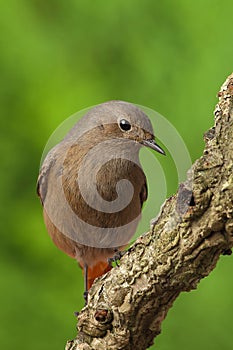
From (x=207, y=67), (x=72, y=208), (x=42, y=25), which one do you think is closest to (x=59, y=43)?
(x=42, y=25)

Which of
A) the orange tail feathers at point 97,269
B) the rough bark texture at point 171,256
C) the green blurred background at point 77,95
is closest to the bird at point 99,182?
the orange tail feathers at point 97,269

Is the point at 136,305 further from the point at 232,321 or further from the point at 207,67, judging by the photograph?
the point at 207,67

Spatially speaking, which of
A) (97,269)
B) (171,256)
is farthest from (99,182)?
(171,256)

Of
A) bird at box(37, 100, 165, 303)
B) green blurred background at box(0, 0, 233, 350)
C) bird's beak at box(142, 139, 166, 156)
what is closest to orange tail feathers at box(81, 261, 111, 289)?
bird at box(37, 100, 165, 303)

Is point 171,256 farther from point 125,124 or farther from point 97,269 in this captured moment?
point 97,269

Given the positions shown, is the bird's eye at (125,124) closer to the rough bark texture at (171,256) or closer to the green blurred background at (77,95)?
the green blurred background at (77,95)

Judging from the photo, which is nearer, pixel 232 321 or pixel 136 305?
pixel 136 305
